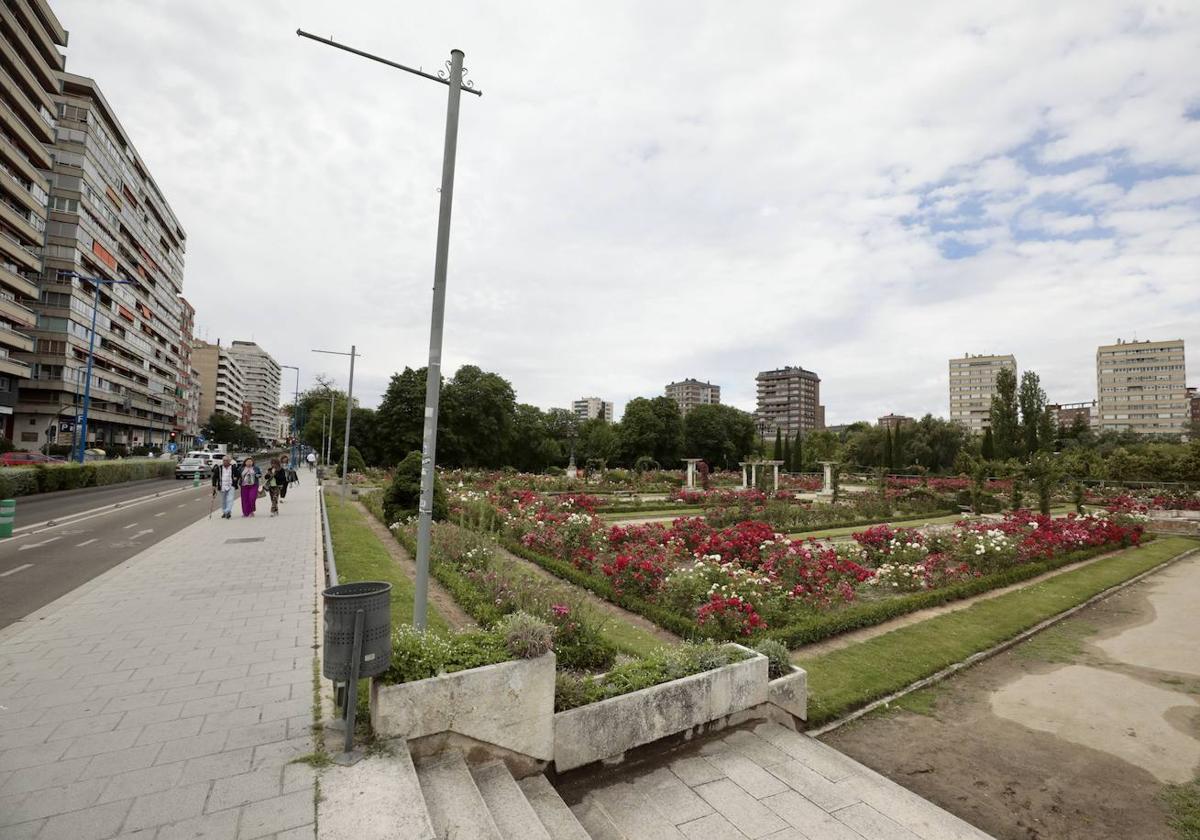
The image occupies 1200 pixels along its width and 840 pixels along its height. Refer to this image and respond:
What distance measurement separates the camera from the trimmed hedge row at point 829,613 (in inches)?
308

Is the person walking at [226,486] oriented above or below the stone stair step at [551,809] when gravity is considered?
above

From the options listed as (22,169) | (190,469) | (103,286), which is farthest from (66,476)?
(103,286)

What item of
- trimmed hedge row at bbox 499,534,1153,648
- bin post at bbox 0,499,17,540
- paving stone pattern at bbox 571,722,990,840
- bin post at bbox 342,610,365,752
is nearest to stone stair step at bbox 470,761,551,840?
paving stone pattern at bbox 571,722,990,840

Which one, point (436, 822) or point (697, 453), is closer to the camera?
point (436, 822)

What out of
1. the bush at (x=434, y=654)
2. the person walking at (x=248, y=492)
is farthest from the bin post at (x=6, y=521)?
the bush at (x=434, y=654)

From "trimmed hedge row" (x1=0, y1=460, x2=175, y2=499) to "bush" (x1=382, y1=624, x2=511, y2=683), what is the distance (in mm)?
23175

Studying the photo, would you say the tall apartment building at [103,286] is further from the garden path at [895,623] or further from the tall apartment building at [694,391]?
the tall apartment building at [694,391]

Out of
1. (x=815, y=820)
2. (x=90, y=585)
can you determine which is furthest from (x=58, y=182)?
(x=815, y=820)

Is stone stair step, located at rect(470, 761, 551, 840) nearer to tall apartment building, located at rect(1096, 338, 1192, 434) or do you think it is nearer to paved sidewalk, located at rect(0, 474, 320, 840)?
paved sidewalk, located at rect(0, 474, 320, 840)

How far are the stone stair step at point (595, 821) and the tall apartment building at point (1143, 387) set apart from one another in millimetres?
142419

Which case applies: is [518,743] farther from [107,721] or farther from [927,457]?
[927,457]

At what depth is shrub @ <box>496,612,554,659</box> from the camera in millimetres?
4363

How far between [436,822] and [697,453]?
67.8 m

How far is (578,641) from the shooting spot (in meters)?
6.25
